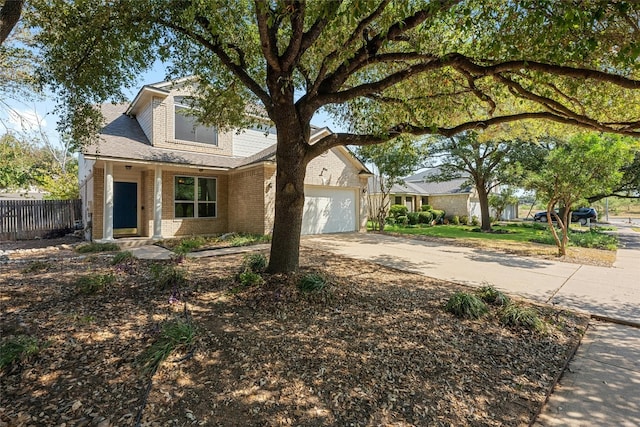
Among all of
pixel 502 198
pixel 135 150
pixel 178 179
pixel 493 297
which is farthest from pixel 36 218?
pixel 502 198

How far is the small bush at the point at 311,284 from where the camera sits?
4781 millimetres

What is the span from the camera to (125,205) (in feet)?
40.9

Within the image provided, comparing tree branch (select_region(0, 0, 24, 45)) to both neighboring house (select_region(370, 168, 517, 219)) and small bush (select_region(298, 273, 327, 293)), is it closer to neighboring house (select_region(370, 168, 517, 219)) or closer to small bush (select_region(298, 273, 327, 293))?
small bush (select_region(298, 273, 327, 293))

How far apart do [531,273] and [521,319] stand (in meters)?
3.88

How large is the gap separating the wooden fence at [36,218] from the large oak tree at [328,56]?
8890 millimetres

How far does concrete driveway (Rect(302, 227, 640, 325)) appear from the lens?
5.26 meters

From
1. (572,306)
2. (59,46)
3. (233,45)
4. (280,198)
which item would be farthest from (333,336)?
(59,46)

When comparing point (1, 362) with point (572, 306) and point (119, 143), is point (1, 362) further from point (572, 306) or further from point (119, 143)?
point (119, 143)

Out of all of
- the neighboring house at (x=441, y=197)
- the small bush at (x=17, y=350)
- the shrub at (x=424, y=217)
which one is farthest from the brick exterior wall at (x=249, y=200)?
the neighboring house at (x=441, y=197)

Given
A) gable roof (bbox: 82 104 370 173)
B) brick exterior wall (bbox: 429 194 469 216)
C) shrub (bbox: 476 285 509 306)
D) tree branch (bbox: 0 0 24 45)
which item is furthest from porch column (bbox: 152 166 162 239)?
brick exterior wall (bbox: 429 194 469 216)

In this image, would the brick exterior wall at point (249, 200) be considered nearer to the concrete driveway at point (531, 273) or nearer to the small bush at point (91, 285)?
the concrete driveway at point (531, 273)

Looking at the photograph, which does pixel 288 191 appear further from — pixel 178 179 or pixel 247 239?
pixel 178 179

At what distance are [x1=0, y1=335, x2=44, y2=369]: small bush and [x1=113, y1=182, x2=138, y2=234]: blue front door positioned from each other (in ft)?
35.4

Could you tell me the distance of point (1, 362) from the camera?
2.65 metres
